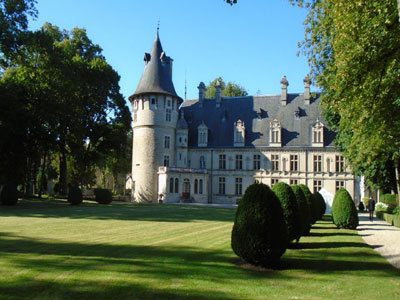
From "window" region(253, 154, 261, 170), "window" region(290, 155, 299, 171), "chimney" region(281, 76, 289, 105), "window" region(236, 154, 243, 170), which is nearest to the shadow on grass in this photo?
"window" region(253, 154, 261, 170)

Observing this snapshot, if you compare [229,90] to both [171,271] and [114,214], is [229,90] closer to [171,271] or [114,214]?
[114,214]

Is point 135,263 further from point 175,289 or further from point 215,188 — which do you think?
point 215,188

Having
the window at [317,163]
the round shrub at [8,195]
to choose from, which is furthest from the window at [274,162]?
the round shrub at [8,195]

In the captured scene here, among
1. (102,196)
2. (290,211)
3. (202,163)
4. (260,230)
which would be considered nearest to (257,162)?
(202,163)

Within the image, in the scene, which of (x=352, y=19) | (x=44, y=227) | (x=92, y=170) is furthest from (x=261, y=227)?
(x=92, y=170)

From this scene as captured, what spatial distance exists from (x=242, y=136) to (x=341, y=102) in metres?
30.7

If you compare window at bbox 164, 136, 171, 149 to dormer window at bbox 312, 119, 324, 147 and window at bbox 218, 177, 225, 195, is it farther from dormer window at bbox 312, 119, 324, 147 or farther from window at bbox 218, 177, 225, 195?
dormer window at bbox 312, 119, 324, 147

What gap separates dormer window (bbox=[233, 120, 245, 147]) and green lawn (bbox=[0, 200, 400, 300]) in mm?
33080

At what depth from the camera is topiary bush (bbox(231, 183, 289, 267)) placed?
8.26 meters

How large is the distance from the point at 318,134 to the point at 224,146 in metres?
11.3

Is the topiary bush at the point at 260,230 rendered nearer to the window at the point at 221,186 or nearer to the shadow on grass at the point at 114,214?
the shadow on grass at the point at 114,214

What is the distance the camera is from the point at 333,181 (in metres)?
42.0

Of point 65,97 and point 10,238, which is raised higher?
point 65,97

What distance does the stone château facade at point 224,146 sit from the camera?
42.7 metres
